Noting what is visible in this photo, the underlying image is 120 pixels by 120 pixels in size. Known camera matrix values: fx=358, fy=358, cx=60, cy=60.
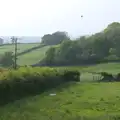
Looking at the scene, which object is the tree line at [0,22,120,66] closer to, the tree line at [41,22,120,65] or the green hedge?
the tree line at [41,22,120,65]

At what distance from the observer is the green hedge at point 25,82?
107ft

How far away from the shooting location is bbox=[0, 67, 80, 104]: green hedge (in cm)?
3249

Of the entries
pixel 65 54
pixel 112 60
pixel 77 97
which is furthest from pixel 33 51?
pixel 77 97

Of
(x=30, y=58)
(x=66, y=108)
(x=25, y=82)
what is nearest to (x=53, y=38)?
(x=30, y=58)

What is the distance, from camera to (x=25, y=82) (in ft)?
122

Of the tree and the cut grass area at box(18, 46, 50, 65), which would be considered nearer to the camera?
A: the cut grass area at box(18, 46, 50, 65)

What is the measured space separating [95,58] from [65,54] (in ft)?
25.6

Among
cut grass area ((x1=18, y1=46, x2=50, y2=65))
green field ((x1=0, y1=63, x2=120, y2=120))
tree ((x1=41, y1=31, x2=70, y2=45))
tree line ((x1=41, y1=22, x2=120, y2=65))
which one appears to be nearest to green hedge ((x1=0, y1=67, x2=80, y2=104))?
green field ((x1=0, y1=63, x2=120, y2=120))

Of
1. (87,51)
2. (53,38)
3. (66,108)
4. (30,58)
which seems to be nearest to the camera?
(66,108)

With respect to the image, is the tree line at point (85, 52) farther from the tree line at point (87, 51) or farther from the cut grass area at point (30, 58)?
the cut grass area at point (30, 58)

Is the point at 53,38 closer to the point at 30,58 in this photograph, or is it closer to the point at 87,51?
the point at 30,58

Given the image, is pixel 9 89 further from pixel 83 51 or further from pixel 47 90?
pixel 83 51

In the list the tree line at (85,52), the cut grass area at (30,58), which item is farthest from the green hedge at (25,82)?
the cut grass area at (30,58)

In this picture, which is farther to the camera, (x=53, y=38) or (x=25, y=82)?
(x=53, y=38)
